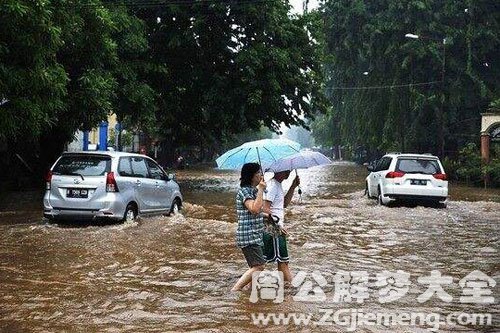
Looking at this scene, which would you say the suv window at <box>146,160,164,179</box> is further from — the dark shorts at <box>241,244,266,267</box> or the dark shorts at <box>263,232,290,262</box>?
the dark shorts at <box>241,244,266,267</box>

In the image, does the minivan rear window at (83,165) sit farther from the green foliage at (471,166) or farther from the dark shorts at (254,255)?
the green foliage at (471,166)

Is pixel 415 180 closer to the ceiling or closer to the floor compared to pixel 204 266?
closer to the ceiling

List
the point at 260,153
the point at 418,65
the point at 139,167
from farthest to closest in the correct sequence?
the point at 418,65, the point at 139,167, the point at 260,153

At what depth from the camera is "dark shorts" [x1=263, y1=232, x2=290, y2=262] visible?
295 inches

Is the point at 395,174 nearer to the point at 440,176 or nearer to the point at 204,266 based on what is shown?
the point at 440,176

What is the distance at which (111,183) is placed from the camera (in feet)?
40.2

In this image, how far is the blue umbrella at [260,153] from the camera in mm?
7625

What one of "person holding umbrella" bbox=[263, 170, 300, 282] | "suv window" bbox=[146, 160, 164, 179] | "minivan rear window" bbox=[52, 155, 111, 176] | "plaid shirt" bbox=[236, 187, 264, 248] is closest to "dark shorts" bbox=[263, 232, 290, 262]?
"person holding umbrella" bbox=[263, 170, 300, 282]

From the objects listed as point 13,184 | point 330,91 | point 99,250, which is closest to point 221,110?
point 13,184

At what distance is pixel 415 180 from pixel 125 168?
355 inches

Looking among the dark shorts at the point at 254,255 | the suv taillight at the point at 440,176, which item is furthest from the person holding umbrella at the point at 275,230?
the suv taillight at the point at 440,176

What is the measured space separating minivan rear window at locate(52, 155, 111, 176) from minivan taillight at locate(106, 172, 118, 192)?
17 cm

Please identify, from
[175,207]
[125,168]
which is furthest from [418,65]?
[125,168]

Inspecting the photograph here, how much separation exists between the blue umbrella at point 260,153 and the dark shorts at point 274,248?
0.93m
